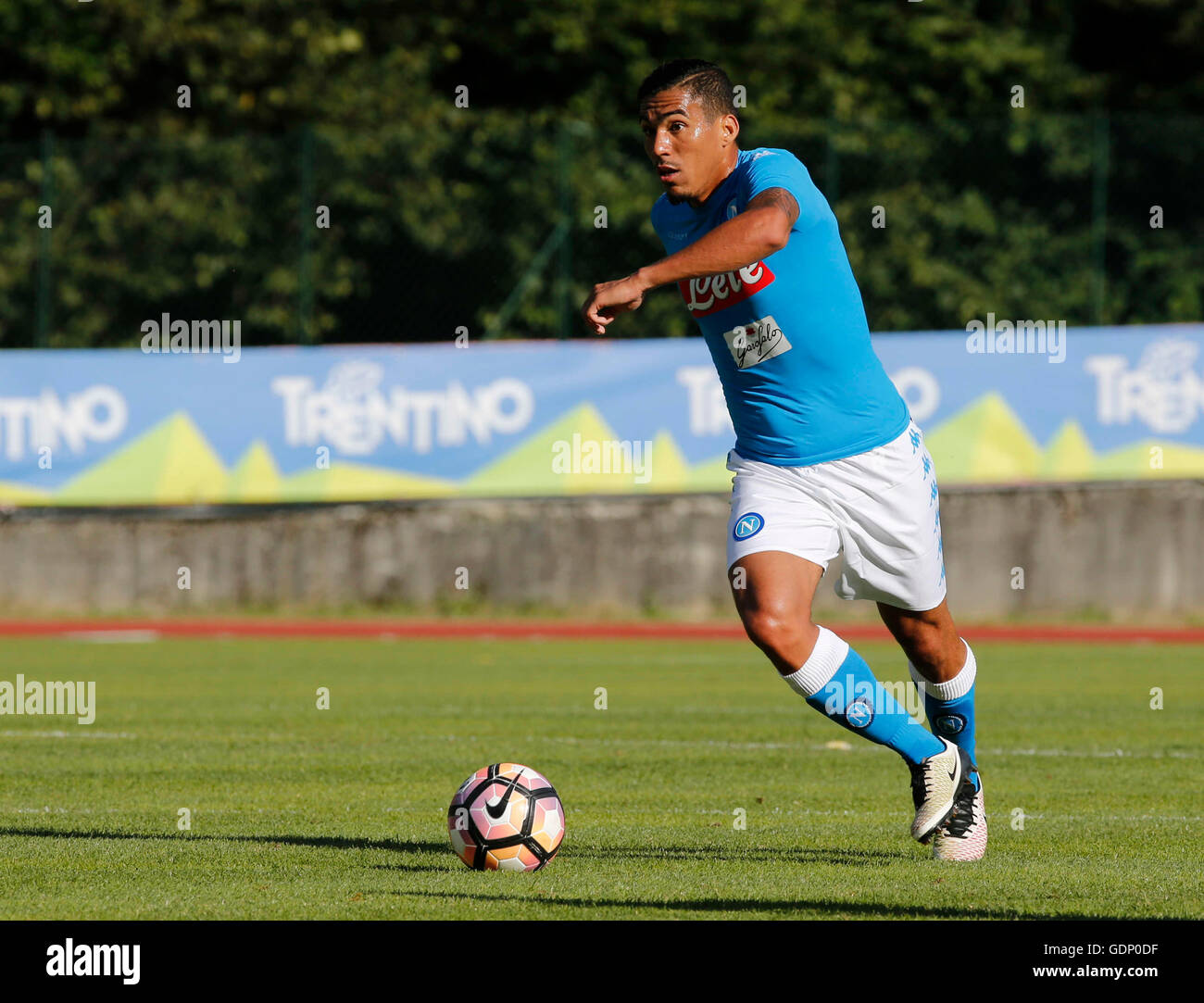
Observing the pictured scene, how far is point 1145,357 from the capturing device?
762 inches

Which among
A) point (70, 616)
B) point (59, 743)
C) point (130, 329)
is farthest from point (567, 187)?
point (59, 743)

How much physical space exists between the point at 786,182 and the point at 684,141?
38cm

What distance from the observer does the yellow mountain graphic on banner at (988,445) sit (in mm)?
19438

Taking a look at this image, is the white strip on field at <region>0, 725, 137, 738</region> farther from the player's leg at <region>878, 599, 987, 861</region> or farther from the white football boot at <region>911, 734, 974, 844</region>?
the white football boot at <region>911, 734, 974, 844</region>

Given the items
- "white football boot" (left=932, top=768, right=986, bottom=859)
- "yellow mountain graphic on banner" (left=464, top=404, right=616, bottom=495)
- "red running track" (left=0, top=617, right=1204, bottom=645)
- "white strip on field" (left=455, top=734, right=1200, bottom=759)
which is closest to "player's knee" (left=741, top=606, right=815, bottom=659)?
"white football boot" (left=932, top=768, right=986, bottom=859)

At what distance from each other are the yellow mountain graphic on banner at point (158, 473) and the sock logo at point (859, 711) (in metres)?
14.8

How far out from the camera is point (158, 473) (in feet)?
66.7

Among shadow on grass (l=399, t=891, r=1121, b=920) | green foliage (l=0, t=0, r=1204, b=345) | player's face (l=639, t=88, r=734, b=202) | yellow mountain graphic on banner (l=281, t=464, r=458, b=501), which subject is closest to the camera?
shadow on grass (l=399, t=891, r=1121, b=920)

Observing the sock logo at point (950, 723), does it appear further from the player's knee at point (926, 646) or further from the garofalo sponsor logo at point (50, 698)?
the garofalo sponsor logo at point (50, 698)

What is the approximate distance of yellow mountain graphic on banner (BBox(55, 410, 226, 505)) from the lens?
2025 cm

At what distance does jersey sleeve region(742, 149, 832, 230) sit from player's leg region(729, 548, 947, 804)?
1157 millimetres

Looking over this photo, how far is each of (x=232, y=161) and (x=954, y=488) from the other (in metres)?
8.75

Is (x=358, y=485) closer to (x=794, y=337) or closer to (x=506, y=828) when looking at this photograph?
(x=794, y=337)
